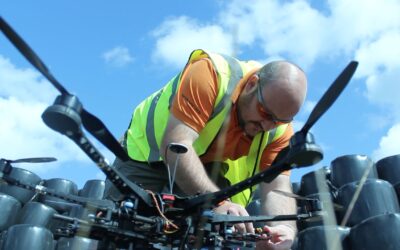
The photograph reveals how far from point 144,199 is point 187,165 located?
448 mm

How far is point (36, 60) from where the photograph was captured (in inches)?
31.5

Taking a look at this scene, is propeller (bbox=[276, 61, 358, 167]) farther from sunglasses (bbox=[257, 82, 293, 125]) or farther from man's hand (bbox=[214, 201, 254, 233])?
sunglasses (bbox=[257, 82, 293, 125])

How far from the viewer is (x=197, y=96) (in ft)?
5.33

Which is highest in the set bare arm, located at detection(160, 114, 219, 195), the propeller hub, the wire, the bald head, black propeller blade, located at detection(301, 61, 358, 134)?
the bald head

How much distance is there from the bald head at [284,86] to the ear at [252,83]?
0.07 feet

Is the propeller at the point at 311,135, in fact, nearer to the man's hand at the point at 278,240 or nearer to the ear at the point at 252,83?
the man's hand at the point at 278,240

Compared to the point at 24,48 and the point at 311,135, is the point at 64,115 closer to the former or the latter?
the point at 24,48

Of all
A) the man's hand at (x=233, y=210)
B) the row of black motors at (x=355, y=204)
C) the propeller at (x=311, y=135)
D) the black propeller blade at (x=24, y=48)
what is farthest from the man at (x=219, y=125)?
the black propeller blade at (x=24, y=48)

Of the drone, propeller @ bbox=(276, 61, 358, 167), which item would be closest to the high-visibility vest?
the drone

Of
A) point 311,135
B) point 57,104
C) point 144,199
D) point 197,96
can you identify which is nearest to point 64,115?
point 57,104

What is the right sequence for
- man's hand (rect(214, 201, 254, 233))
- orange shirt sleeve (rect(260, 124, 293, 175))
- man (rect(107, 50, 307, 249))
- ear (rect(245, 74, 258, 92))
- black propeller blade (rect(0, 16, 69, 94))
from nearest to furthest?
black propeller blade (rect(0, 16, 69, 94)), man's hand (rect(214, 201, 254, 233)), man (rect(107, 50, 307, 249)), ear (rect(245, 74, 258, 92)), orange shirt sleeve (rect(260, 124, 293, 175))

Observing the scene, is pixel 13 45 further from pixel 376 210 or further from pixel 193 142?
pixel 376 210

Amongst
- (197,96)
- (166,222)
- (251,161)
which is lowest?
(166,222)

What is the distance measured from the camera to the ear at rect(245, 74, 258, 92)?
5.48 feet
